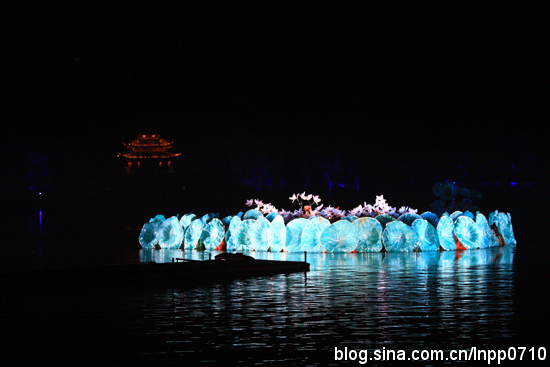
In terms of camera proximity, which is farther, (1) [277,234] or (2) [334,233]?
(1) [277,234]

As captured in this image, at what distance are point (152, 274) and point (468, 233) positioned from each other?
16.5 metres

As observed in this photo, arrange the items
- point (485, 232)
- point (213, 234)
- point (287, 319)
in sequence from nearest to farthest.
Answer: point (287, 319) < point (485, 232) < point (213, 234)

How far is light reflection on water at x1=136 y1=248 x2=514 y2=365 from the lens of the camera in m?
10.8

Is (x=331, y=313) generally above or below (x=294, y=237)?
below

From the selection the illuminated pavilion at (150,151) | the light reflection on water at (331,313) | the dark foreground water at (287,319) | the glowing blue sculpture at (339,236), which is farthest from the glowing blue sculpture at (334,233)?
the illuminated pavilion at (150,151)

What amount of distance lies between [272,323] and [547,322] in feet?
17.8

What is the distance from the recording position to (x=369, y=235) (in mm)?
27391

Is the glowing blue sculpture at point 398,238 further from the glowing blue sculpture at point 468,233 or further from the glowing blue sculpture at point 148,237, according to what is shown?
the glowing blue sculpture at point 148,237

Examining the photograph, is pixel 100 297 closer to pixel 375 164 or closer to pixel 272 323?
pixel 272 323

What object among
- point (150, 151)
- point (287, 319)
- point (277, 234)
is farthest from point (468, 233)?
point (150, 151)

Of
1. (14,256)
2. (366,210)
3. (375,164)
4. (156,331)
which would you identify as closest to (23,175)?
(375,164)

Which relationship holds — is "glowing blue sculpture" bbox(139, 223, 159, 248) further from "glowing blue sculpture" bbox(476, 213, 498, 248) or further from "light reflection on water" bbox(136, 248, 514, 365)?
"glowing blue sculpture" bbox(476, 213, 498, 248)

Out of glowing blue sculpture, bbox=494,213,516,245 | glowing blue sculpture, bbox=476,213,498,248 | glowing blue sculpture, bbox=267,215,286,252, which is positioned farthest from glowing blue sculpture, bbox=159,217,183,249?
glowing blue sculpture, bbox=494,213,516,245

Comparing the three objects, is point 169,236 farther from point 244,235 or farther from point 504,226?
point 504,226
